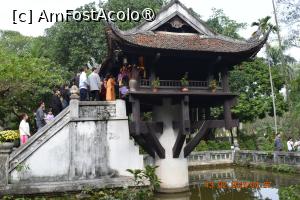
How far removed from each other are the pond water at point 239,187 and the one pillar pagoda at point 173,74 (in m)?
0.77

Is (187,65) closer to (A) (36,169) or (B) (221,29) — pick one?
(A) (36,169)

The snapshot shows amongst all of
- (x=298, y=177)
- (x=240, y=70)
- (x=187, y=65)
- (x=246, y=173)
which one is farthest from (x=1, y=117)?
(x=240, y=70)

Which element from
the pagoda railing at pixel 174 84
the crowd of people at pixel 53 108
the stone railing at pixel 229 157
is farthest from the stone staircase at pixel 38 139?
the stone railing at pixel 229 157

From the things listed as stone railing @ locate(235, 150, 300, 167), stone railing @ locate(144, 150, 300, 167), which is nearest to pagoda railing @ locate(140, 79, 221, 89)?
stone railing @ locate(235, 150, 300, 167)

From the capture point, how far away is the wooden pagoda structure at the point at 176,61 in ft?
36.5

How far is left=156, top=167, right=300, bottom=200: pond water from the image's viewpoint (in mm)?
11484

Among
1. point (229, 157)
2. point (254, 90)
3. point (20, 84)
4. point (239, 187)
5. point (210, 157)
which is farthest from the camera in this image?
point (254, 90)

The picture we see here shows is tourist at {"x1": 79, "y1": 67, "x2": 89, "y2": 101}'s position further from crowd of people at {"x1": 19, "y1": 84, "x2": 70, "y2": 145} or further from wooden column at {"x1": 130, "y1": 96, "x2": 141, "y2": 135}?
wooden column at {"x1": 130, "y1": 96, "x2": 141, "y2": 135}

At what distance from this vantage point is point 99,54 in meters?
26.3

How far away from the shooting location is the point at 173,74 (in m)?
12.8

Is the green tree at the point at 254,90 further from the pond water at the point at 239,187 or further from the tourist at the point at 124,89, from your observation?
the tourist at the point at 124,89

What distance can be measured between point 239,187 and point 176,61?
514 cm

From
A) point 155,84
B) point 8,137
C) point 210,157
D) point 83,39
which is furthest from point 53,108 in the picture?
point 83,39

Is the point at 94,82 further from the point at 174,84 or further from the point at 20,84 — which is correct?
the point at 20,84
